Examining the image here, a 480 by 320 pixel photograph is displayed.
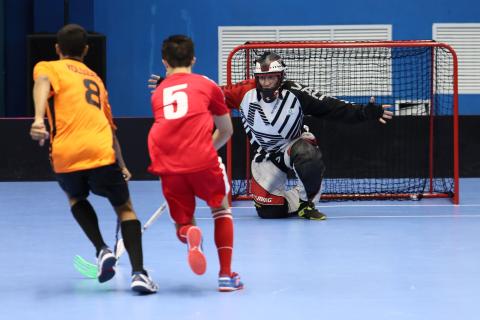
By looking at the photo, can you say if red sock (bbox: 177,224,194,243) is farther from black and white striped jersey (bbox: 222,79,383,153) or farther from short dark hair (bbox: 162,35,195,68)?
black and white striped jersey (bbox: 222,79,383,153)

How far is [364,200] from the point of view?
8758mm

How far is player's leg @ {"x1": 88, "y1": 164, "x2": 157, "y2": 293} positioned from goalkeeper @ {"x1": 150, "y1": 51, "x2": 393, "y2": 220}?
262 cm

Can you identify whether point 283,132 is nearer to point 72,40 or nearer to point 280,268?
point 280,268

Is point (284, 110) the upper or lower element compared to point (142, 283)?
upper

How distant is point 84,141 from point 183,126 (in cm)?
47

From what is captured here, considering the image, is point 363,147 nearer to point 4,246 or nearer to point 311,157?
point 311,157

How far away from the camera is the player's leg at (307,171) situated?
7465 millimetres

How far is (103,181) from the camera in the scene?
481cm

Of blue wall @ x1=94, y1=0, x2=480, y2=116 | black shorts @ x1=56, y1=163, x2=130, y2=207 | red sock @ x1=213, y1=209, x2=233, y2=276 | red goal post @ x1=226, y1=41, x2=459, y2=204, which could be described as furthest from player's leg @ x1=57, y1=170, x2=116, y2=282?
blue wall @ x1=94, y1=0, x2=480, y2=116

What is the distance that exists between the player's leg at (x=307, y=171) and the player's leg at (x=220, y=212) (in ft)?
8.55

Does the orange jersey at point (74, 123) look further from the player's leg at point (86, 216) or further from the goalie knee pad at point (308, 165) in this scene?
the goalie knee pad at point (308, 165)

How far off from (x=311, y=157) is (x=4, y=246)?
7.86 feet
